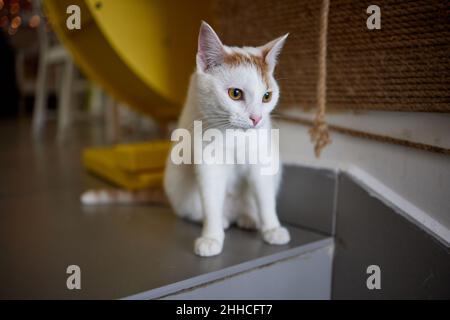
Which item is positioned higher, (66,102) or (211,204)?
(66,102)

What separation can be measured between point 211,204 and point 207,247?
89 mm

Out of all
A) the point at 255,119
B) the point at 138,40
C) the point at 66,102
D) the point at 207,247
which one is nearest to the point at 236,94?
the point at 255,119

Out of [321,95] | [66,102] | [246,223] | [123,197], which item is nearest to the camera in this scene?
[321,95]

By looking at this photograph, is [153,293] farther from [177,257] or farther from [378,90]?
[378,90]

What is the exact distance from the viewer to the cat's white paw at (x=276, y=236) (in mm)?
817

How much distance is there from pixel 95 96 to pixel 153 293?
3531 mm

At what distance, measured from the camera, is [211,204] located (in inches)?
30.0

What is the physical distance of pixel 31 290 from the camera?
64cm

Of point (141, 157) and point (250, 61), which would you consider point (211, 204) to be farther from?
point (141, 157)

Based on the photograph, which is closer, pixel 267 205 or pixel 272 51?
pixel 272 51

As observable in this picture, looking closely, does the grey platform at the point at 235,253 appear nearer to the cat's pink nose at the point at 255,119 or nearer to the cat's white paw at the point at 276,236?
the cat's white paw at the point at 276,236

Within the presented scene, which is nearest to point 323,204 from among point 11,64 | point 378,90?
point 378,90

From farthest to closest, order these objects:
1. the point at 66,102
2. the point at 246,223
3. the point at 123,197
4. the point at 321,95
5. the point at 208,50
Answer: the point at 66,102 < the point at 123,197 < the point at 246,223 < the point at 321,95 < the point at 208,50

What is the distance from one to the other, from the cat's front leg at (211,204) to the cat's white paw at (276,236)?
0.11m
